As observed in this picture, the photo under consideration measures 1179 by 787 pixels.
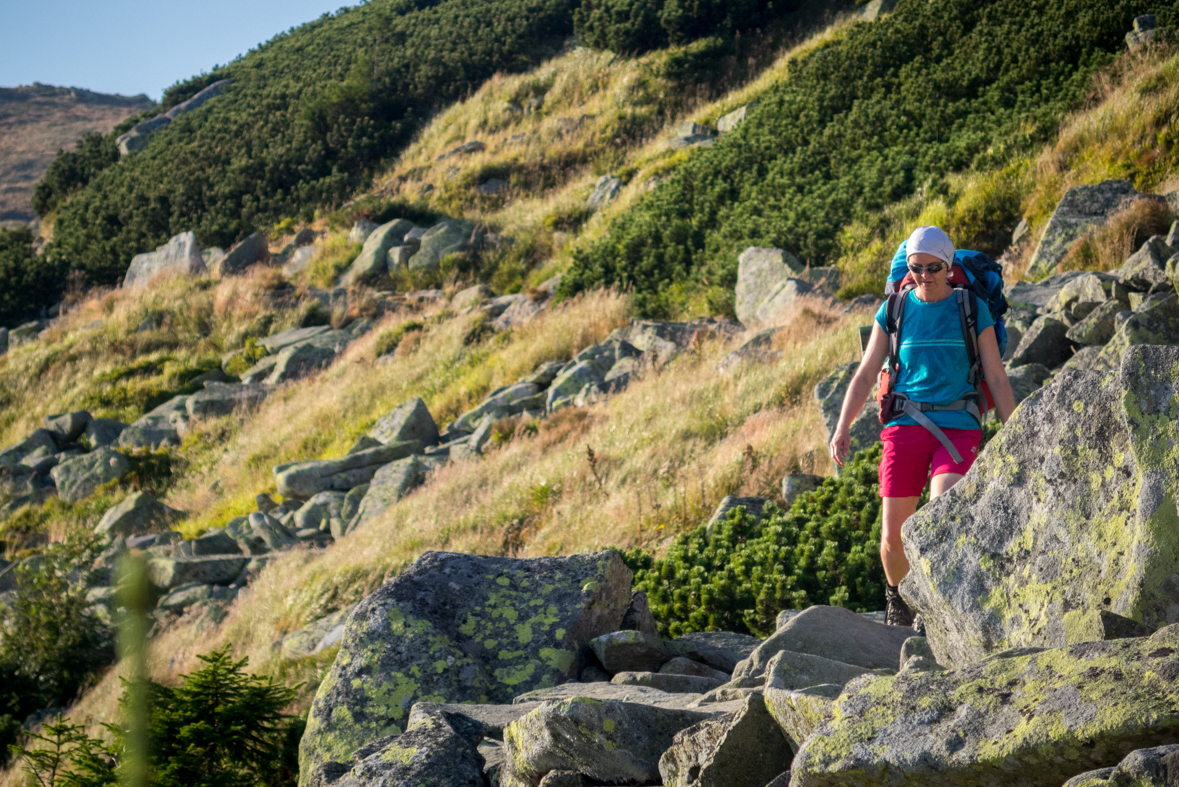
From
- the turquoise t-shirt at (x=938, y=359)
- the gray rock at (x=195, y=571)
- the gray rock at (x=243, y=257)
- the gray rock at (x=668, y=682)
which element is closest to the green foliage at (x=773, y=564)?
the gray rock at (x=668, y=682)

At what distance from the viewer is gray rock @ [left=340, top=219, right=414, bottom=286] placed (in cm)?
2002

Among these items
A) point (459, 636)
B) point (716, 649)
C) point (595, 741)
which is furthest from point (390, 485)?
point (595, 741)

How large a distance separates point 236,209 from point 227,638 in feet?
66.8

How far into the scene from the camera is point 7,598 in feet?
31.9

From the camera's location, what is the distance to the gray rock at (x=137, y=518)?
12.0 metres

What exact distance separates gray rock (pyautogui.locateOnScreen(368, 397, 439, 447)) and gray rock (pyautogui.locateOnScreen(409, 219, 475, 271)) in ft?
25.6

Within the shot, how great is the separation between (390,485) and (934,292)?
7527 mm

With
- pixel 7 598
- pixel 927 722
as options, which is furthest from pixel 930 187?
pixel 7 598

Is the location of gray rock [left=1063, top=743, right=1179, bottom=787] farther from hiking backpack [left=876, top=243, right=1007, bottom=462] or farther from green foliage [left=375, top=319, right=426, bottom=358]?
green foliage [left=375, top=319, right=426, bottom=358]

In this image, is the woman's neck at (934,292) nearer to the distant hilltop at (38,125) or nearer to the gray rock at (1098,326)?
the gray rock at (1098,326)

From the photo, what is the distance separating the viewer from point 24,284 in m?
23.3

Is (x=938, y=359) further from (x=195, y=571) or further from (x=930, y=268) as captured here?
(x=195, y=571)

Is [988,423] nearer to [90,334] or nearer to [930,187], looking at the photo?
[930,187]

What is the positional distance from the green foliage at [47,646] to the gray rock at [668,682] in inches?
271
